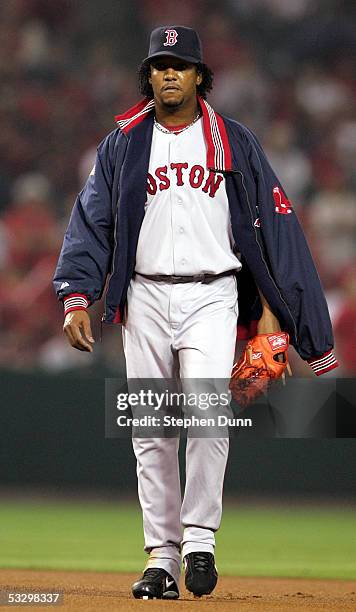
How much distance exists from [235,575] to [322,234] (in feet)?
13.5

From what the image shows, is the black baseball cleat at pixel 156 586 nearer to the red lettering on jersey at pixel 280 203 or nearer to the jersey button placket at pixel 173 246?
the jersey button placket at pixel 173 246

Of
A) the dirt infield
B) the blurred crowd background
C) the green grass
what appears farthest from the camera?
the blurred crowd background

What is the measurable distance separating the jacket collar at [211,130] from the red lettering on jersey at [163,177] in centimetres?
15

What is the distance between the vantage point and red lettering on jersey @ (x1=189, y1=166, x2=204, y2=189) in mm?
3703

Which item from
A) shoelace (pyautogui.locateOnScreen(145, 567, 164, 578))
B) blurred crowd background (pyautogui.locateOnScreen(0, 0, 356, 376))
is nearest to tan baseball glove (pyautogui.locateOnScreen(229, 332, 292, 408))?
shoelace (pyautogui.locateOnScreen(145, 567, 164, 578))

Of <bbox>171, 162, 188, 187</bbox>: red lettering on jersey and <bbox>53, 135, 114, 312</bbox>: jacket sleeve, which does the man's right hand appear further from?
<bbox>171, 162, 188, 187</bbox>: red lettering on jersey

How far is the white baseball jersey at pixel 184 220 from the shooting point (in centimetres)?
366

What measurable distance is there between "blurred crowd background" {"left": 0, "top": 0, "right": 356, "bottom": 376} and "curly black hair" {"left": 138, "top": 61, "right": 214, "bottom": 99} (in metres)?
3.91

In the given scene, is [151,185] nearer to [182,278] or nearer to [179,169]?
[179,169]

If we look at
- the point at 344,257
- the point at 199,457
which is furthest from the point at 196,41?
the point at 344,257

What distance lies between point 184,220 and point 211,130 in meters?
0.34

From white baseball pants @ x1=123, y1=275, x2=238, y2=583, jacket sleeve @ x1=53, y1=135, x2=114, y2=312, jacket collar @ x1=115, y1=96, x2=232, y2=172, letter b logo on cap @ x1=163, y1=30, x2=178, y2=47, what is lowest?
white baseball pants @ x1=123, y1=275, x2=238, y2=583

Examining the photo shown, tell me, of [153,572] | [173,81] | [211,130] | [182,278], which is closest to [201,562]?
[153,572]

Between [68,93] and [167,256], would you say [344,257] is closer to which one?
[68,93]
